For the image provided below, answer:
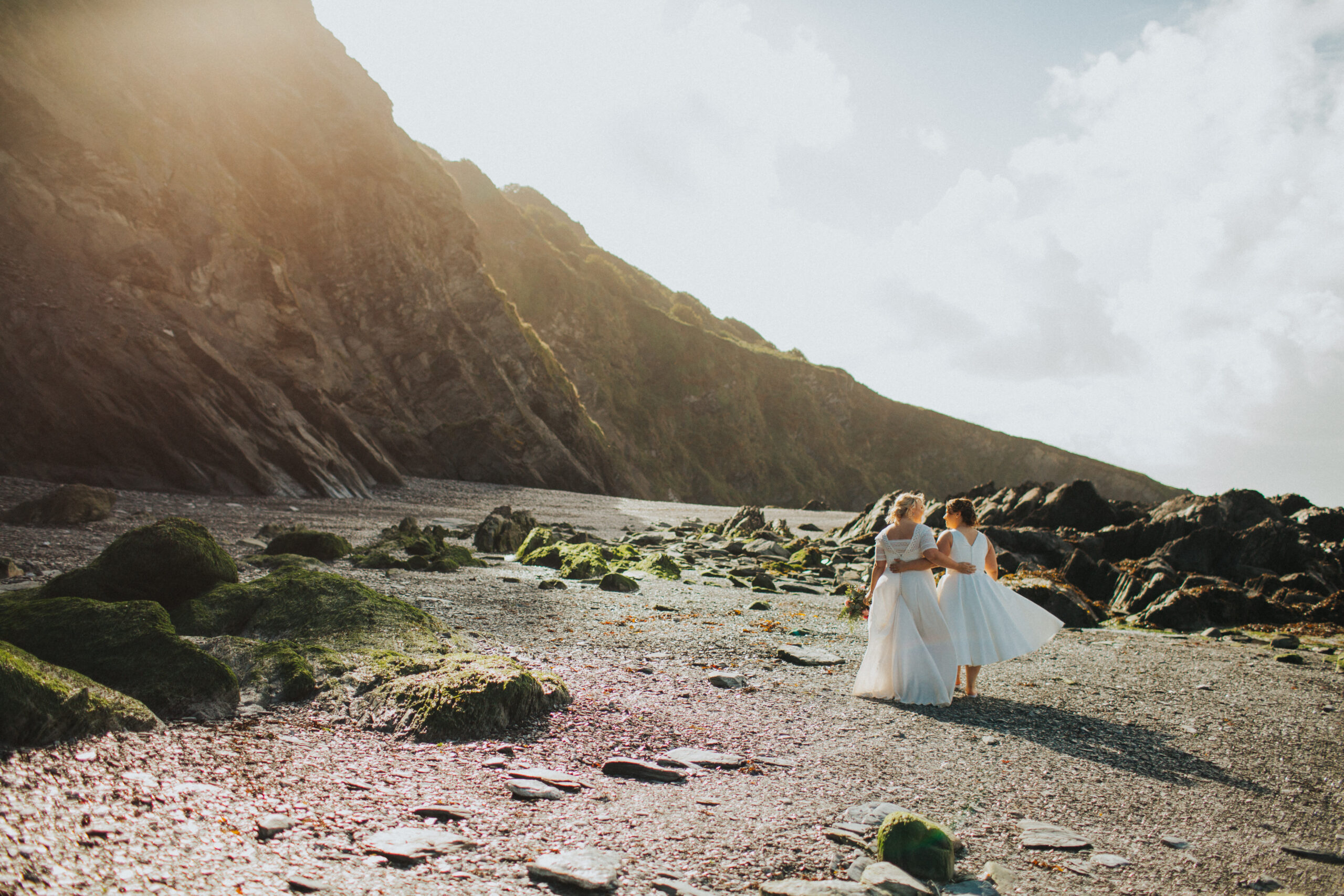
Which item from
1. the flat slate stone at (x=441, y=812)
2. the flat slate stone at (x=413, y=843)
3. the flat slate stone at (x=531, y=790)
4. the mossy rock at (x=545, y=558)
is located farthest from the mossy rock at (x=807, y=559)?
the flat slate stone at (x=413, y=843)

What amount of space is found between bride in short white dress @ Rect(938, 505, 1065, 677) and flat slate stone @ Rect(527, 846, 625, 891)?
4683 millimetres

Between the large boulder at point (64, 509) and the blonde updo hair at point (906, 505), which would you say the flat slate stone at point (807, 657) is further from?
the large boulder at point (64, 509)

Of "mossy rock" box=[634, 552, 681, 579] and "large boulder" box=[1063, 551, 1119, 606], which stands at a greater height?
"large boulder" box=[1063, 551, 1119, 606]

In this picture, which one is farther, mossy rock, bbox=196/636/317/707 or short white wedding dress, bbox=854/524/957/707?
short white wedding dress, bbox=854/524/957/707

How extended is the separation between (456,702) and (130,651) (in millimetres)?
2229

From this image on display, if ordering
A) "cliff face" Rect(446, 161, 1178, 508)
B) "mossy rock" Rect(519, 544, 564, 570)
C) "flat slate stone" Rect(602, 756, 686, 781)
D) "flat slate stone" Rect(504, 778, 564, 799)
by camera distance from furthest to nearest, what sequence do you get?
"cliff face" Rect(446, 161, 1178, 508)
"mossy rock" Rect(519, 544, 564, 570)
"flat slate stone" Rect(602, 756, 686, 781)
"flat slate stone" Rect(504, 778, 564, 799)

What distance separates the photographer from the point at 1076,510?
2669cm

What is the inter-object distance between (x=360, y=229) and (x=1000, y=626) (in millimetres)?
47121

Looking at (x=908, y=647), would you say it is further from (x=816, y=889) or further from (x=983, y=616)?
(x=816, y=889)

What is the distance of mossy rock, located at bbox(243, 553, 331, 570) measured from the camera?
10.7m

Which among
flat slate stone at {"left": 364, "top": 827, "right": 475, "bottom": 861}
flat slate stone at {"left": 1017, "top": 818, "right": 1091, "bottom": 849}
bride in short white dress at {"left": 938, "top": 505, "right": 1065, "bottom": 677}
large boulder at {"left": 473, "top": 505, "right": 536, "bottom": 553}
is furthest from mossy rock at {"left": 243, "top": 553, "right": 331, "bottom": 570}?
flat slate stone at {"left": 1017, "top": 818, "right": 1091, "bottom": 849}

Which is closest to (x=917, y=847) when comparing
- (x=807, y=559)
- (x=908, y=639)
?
(x=908, y=639)

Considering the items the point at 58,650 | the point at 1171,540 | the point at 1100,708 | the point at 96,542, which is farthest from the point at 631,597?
the point at 1171,540

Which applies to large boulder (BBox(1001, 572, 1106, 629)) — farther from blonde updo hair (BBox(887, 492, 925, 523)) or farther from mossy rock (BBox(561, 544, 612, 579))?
mossy rock (BBox(561, 544, 612, 579))
